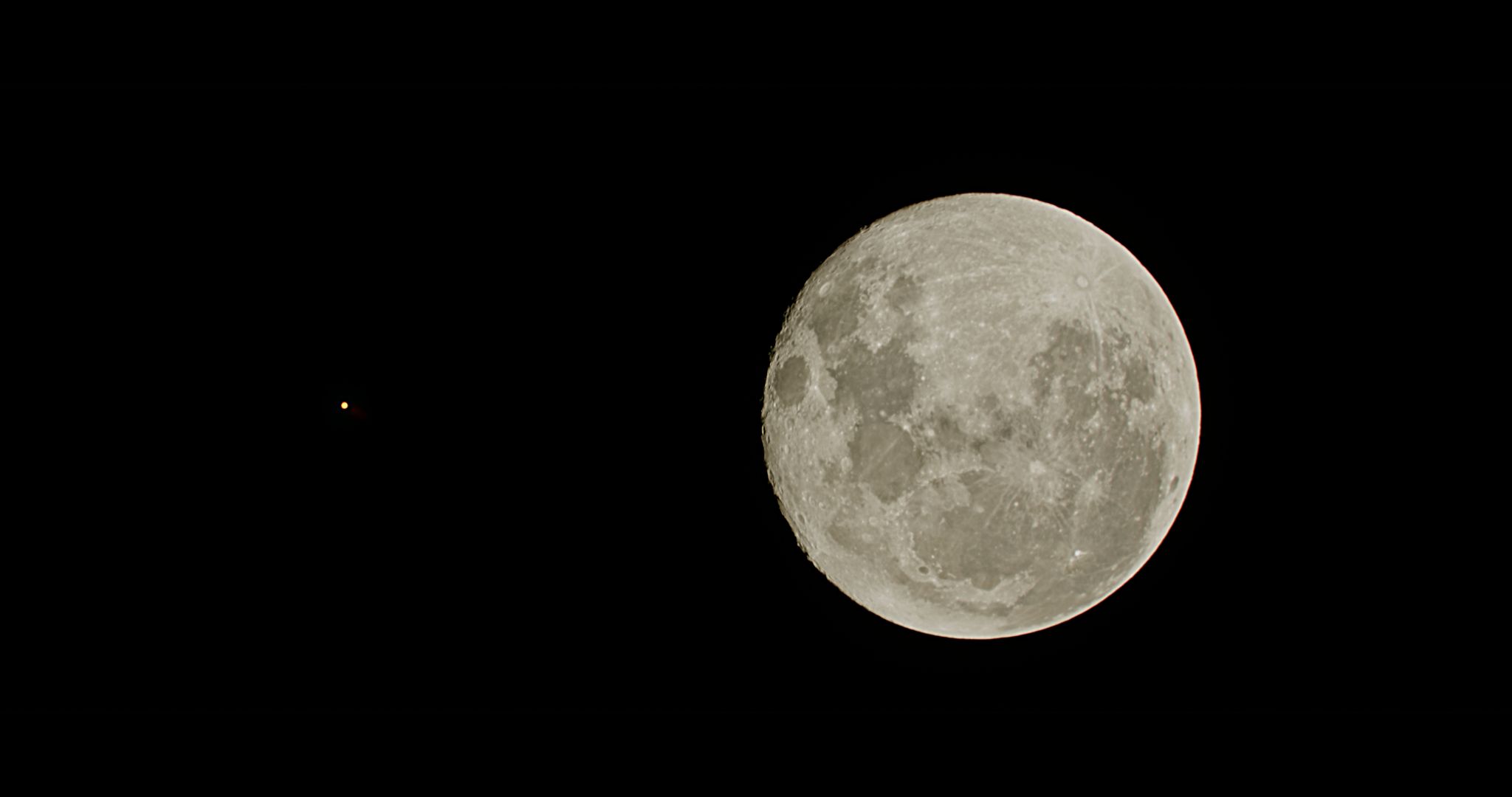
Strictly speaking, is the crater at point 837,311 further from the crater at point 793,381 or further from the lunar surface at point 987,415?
the crater at point 793,381

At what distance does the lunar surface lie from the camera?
3.05 m

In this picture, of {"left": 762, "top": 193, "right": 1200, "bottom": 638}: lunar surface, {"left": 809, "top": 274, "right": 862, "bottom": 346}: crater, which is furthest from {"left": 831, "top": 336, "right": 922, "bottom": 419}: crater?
{"left": 809, "top": 274, "right": 862, "bottom": 346}: crater

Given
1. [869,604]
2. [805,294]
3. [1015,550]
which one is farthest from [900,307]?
[869,604]

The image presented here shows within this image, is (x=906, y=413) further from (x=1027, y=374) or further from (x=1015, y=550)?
(x=1015, y=550)

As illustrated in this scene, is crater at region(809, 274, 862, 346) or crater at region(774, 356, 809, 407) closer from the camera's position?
crater at region(809, 274, 862, 346)

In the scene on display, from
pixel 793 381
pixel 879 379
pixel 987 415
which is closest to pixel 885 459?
pixel 879 379

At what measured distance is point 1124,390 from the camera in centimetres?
319

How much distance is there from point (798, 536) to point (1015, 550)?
1087 millimetres

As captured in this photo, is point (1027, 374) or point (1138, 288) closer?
point (1027, 374)

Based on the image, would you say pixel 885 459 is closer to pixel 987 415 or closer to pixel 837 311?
pixel 987 415

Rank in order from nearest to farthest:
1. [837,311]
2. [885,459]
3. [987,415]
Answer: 1. [987,415]
2. [885,459]
3. [837,311]

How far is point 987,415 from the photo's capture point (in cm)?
301

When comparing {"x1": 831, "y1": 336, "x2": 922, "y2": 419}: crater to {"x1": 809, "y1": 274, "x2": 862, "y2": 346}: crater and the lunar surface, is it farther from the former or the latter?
{"x1": 809, "y1": 274, "x2": 862, "y2": 346}: crater

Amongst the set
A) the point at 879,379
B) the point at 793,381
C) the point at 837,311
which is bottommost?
the point at 879,379
